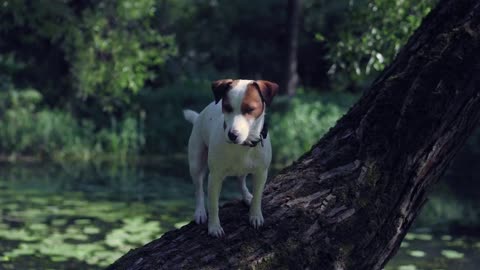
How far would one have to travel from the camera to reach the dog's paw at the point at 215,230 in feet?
13.8

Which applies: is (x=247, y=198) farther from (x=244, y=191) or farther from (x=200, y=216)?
(x=200, y=216)

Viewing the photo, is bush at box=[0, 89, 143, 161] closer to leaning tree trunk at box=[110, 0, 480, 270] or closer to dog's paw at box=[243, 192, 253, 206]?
leaning tree trunk at box=[110, 0, 480, 270]

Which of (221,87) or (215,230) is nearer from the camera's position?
(221,87)

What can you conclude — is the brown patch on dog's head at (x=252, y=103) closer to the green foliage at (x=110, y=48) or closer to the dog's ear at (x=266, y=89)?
the dog's ear at (x=266, y=89)

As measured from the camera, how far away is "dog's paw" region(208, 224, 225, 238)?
4.21m

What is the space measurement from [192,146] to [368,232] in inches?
42.3

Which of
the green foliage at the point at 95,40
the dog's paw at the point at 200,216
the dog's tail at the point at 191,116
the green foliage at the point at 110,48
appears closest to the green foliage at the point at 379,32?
the dog's tail at the point at 191,116

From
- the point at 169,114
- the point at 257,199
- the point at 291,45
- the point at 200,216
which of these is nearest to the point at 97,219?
the point at 200,216

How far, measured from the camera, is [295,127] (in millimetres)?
16766

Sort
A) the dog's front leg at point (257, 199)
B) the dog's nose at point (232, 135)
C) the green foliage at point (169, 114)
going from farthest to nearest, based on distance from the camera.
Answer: the green foliage at point (169, 114) → the dog's front leg at point (257, 199) → the dog's nose at point (232, 135)

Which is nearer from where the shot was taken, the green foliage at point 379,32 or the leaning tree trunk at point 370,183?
the leaning tree trunk at point 370,183

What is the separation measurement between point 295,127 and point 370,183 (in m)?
12.2

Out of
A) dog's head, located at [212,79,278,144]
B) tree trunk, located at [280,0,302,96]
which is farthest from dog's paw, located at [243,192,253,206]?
tree trunk, located at [280,0,302,96]

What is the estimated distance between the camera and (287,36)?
2039 centimetres
